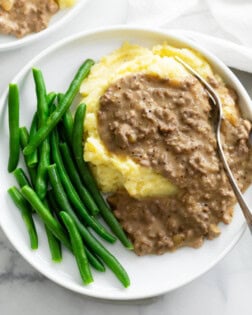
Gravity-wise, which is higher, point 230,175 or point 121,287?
point 230,175

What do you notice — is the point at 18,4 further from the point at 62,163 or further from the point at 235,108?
the point at 235,108

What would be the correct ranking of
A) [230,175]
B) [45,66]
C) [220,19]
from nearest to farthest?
1. [230,175]
2. [45,66]
3. [220,19]

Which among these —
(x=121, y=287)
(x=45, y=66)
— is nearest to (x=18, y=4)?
(x=45, y=66)

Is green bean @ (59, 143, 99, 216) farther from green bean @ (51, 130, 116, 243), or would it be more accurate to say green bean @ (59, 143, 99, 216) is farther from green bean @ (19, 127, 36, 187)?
green bean @ (19, 127, 36, 187)

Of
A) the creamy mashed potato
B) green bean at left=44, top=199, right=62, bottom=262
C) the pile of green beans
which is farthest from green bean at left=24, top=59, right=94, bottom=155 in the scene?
green bean at left=44, top=199, right=62, bottom=262

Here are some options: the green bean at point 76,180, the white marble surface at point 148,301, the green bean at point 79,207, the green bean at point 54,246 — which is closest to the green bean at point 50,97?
the green bean at point 76,180

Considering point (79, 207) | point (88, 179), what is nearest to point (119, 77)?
point (88, 179)

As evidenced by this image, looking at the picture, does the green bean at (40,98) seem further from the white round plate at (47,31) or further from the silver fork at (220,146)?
the silver fork at (220,146)
